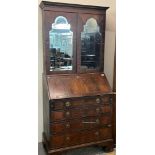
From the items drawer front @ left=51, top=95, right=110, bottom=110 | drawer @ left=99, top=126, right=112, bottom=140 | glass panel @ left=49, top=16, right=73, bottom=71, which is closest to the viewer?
drawer front @ left=51, top=95, right=110, bottom=110

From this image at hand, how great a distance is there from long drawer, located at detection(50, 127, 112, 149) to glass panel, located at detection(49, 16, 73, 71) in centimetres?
82

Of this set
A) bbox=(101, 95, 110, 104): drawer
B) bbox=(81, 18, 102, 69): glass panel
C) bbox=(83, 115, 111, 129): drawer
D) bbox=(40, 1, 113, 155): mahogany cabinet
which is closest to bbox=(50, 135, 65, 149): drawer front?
bbox=(40, 1, 113, 155): mahogany cabinet

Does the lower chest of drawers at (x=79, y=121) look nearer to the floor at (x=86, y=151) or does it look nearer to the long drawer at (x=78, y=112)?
the long drawer at (x=78, y=112)

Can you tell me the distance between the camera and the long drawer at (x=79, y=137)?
7.93 feet

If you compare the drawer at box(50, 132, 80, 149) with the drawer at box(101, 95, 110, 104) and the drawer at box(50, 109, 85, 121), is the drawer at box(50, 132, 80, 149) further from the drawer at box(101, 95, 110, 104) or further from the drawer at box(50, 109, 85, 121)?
the drawer at box(101, 95, 110, 104)

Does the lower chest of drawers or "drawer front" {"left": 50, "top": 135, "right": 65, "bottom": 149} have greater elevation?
the lower chest of drawers

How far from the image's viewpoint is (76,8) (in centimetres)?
248

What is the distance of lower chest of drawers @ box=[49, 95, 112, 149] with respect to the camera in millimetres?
2375

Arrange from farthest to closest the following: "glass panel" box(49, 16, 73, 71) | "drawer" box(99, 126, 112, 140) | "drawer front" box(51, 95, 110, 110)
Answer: "drawer" box(99, 126, 112, 140)
"glass panel" box(49, 16, 73, 71)
"drawer front" box(51, 95, 110, 110)
